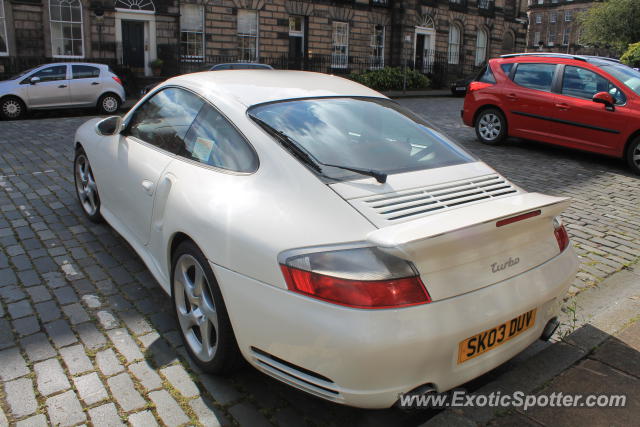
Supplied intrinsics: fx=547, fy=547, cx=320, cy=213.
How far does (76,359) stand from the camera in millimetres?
3117

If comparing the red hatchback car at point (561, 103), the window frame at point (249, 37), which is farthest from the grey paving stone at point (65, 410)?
the window frame at point (249, 37)

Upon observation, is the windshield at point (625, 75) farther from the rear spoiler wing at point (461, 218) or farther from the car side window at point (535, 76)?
the rear spoiler wing at point (461, 218)

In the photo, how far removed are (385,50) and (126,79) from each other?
54.2 feet

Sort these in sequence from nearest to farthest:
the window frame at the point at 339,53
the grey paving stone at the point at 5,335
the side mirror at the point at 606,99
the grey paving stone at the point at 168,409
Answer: the grey paving stone at the point at 168,409 → the grey paving stone at the point at 5,335 → the side mirror at the point at 606,99 → the window frame at the point at 339,53

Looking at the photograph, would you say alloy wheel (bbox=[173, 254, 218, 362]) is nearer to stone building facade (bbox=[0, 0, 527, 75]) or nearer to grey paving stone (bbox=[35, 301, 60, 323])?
grey paving stone (bbox=[35, 301, 60, 323])

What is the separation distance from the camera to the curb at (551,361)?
2.58m

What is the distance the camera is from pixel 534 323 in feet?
9.06

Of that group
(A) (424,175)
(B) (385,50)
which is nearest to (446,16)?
(B) (385,50)

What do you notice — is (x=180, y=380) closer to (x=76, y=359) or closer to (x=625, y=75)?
(x=76, y=359)

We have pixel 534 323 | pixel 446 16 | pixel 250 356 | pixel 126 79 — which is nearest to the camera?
pixel 250 356

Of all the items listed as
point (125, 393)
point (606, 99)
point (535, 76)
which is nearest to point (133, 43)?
point (535, 76)

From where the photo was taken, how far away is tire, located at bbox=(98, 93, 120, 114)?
54.7ft

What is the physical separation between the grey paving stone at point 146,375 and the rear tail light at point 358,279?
3.71 feet

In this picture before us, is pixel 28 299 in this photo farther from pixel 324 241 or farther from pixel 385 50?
pixel 385 50
